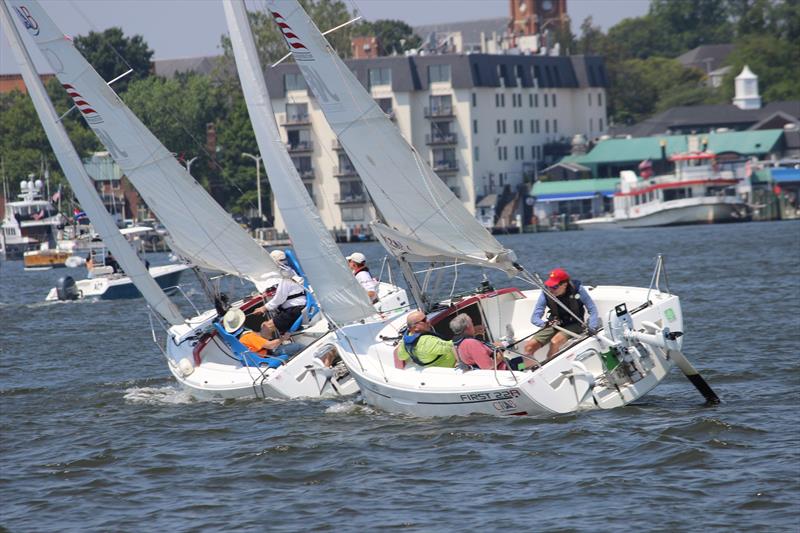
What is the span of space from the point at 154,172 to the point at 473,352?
8364 mm

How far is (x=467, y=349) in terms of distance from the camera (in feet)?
61.1

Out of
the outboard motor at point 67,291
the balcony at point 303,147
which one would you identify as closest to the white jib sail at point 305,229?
the outboard motor at point 67,291

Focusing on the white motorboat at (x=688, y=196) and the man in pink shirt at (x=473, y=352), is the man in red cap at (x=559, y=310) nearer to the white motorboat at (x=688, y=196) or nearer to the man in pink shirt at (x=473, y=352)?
the man in pink shirt at (x=473, y=352)

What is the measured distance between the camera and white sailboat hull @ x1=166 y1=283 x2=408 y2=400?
830 inches

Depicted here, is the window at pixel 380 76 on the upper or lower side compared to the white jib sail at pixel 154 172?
upper

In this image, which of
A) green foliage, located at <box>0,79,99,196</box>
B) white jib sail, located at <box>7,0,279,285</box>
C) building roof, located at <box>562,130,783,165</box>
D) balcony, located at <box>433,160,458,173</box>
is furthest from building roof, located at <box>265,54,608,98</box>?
white jib sail, located at <box>7,0,279,285</box>

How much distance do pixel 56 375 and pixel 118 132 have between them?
5300 millimetres

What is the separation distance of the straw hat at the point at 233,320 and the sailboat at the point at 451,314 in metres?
2.86

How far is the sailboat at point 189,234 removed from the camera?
73.0ft

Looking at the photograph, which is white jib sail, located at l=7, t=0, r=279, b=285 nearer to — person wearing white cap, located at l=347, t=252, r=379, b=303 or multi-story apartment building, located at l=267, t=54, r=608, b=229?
person wearing white cap, located at l=347, t=252, r=379, b=303

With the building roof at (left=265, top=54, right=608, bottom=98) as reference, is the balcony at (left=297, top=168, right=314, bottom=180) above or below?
below

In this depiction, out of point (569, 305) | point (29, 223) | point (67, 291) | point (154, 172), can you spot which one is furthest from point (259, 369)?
point (29, 223)

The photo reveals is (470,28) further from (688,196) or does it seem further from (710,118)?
(688,196)

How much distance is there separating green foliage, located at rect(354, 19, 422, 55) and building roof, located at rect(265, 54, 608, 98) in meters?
17.7
